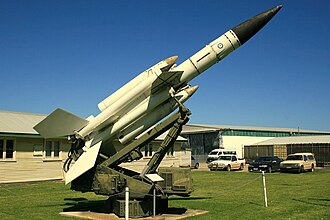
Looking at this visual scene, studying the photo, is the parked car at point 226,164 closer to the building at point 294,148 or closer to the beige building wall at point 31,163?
the building at point 294,148

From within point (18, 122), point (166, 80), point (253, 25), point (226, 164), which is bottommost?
point (226, 164)

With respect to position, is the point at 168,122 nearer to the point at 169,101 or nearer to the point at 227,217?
the point at 169,101

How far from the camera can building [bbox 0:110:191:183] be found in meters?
22.6

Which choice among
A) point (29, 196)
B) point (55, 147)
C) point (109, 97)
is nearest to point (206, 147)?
point (55, 147)

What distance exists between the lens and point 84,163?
501 inches

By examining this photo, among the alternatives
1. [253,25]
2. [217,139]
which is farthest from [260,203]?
[217,139]

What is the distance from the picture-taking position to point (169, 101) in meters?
13.3

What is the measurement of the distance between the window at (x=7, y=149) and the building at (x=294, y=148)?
32199mm

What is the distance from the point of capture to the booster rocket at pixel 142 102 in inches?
509

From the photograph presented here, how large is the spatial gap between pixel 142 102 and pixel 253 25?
4.68 m

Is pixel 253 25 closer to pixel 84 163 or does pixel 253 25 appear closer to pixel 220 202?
pixel 220 202

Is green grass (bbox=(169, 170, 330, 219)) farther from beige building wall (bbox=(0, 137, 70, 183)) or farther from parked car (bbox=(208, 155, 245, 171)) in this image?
parked car (bbox=(208, 155, 245, 171))

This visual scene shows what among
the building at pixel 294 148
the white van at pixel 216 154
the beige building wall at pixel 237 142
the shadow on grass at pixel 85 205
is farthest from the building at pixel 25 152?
the beige building wall at pixel 237 142

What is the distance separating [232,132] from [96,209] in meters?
41.2
